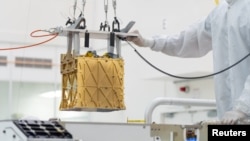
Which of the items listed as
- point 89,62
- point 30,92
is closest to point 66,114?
point 30,92

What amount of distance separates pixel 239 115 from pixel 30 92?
168 inches

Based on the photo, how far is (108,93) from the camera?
7.76 feet

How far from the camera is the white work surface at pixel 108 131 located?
1949 millimetres

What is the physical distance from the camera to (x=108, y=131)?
2.00 metres

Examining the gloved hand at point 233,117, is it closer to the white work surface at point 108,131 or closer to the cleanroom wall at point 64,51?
the white work surface at point 108,131

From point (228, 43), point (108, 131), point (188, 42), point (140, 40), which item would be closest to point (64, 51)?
point (188, 42)

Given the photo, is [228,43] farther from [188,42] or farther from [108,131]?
[108,131]

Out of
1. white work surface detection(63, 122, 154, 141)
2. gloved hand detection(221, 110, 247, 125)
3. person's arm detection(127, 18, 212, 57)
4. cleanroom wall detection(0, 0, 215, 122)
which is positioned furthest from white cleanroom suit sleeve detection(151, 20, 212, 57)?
cleanroom wall detection(0, 0, 215, 122)

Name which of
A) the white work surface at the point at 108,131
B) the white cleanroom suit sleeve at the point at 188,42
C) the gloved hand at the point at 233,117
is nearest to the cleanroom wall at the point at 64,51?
the white cleanroom suit sleeve at the point at 188,42

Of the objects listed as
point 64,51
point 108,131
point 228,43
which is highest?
point 64,51

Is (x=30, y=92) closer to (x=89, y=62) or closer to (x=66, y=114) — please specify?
(x=66, y=114)

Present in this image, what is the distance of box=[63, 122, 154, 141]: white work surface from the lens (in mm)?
1949

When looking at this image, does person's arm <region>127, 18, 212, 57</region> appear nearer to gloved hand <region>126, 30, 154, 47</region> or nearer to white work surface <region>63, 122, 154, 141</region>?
gloved hand <region>126, 30, 154, 47</region>

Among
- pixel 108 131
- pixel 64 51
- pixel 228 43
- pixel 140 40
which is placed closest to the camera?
pixel 108 131
